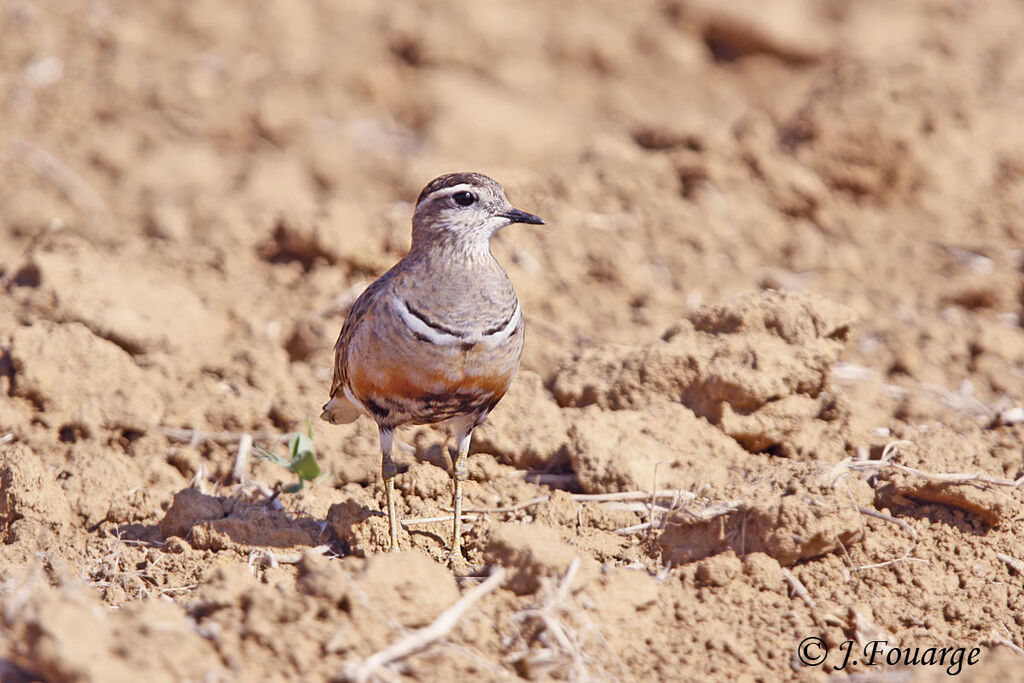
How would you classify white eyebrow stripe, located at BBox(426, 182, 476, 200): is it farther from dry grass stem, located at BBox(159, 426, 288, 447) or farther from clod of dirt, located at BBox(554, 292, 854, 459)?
dry grass stem, located at BBox(159, 426, 288, 447)

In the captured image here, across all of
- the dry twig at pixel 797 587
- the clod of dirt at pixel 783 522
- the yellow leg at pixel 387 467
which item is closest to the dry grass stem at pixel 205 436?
the yellow leg at pixel 387 467

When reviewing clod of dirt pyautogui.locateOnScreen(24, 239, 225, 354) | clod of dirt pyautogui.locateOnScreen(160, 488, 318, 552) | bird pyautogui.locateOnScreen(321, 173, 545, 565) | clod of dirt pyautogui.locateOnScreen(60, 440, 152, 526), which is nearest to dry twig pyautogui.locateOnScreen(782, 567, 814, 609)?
bird pyautogui.locateOnScreen(321, 173, 545, 565)

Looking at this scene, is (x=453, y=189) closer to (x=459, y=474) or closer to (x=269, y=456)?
(x=459, y=474)

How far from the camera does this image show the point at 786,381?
5922 mm

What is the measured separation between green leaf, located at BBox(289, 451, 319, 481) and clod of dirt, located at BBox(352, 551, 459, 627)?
50.5 inches

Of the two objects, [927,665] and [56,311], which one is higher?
[56,311]

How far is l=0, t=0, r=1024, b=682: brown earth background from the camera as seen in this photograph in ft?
14.2

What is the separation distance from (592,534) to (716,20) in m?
8.07

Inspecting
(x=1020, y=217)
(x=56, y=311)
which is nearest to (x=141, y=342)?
(x=56, y=311)

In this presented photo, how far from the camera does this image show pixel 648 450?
5609mm

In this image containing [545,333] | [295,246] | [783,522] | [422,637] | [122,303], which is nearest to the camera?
[422,637]

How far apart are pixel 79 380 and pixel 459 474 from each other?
244 cm

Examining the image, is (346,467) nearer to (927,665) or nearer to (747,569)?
(747,569)

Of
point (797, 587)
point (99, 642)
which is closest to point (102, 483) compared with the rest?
point (99, 642)
